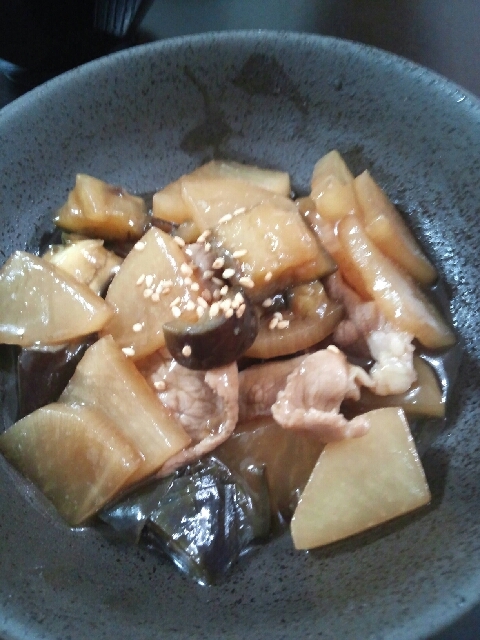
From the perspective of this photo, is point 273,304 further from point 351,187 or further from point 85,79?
point 85,79

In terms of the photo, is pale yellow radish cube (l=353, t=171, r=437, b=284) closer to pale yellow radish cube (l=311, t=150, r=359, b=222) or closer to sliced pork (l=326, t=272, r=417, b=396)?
pale yellow radish cube (l=311, t=150, r=359, b=222)

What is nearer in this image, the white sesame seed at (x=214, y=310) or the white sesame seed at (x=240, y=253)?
the white sesame seed at (x=214, y=310)

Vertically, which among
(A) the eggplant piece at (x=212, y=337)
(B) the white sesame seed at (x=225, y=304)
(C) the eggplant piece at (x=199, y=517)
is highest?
(B) the white sesame seed at (x=225, y=304)

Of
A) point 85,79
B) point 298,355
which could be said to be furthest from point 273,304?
point 85,79

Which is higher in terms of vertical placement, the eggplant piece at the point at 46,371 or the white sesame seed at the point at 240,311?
the white sesame seed at the point at 240,311

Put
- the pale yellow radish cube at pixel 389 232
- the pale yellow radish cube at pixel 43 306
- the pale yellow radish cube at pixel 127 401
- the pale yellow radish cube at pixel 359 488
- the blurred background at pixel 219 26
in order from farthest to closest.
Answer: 1. the blurred background at pixel 219 26
2. the pale yellow radish cube at pixel 389 232
3. the pale yellow radish cube at pixel 43 306
4. the pale yellow radish cube at pixel 127 401
5. the pale yellow radish cube at pixel 359 488

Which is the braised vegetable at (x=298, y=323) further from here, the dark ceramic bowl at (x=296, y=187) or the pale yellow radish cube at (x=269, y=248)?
the dark ceramic bowl at (x=296, y=187)

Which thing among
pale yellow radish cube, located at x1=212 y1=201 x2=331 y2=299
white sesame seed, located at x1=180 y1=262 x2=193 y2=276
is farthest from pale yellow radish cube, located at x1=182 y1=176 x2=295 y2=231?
white sesame seed, located at x1=180 y1=262 x2=193 y2=276

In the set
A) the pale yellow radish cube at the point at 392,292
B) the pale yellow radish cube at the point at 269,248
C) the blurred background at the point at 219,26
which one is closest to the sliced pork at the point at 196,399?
the pale yellow radish cube at the point at 269,248
